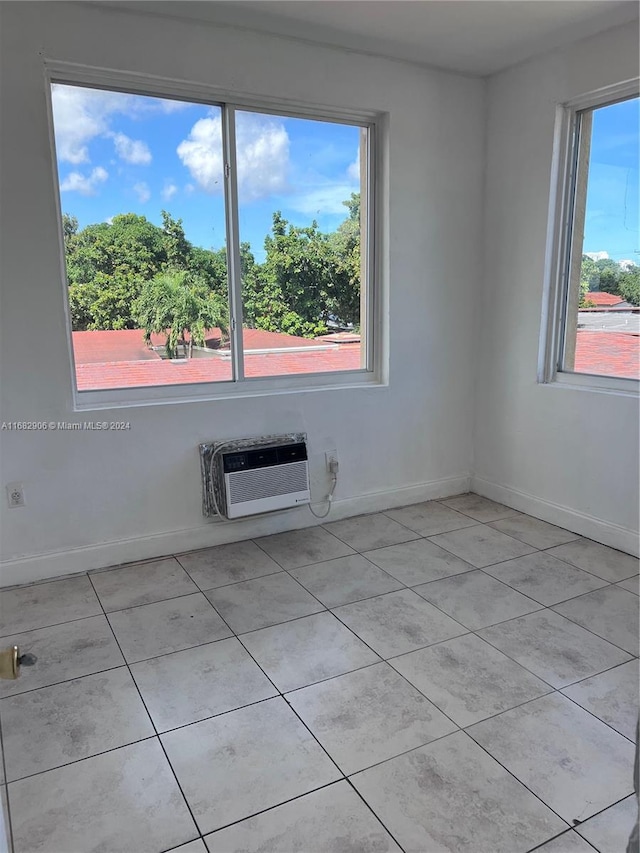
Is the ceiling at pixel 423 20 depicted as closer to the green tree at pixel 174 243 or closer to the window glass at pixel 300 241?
the window glass at pixel 300 241

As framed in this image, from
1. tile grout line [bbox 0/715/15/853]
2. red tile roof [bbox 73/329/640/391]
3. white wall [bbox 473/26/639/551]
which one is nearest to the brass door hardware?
tile grout line [bbox 0/715/15/853]

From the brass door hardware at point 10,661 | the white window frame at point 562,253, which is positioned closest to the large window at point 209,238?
the white window frame at point 562,253

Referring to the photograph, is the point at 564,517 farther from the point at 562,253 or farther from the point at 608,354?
the point at 562,253

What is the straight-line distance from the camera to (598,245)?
3.03 metres

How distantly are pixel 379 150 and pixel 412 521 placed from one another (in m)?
2.12

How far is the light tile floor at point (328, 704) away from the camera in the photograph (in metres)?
1.48

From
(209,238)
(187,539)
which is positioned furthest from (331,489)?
(209,238)

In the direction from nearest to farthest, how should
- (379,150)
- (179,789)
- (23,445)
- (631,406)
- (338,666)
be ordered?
1. (179,789)
2. (338,666)
3. (23,445)
4. (631,406)
5. (379,150)

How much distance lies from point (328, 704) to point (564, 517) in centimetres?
196

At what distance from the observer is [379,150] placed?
3.30 m

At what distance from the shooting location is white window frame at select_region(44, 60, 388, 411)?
2635 millimetres

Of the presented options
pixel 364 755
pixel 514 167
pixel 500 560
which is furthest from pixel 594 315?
pixel 364 755

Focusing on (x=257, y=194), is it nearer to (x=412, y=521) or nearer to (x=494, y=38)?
(x=494, y=38)

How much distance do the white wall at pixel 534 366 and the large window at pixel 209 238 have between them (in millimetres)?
802
